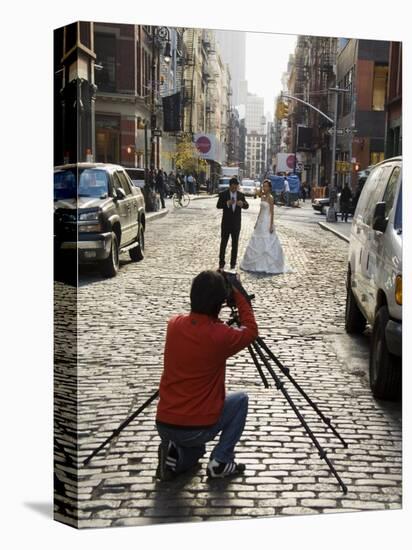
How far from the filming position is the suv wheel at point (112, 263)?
568 cm

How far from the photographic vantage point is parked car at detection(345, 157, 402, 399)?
6.03 meters

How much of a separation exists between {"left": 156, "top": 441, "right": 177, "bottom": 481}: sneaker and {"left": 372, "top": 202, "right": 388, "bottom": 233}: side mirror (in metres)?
2.24

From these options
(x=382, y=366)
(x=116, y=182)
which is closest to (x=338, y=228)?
(x=382, y=366)

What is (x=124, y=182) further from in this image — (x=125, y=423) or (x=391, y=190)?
(x=391, y=190)

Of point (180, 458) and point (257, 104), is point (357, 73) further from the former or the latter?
point (180, 458)

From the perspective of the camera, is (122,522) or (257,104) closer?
(122,522)

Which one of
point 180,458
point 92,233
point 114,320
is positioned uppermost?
point 92,233

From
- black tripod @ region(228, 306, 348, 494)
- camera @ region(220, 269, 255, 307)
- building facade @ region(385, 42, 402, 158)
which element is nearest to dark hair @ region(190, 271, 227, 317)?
camera @ region(220, 269, 255, 307)

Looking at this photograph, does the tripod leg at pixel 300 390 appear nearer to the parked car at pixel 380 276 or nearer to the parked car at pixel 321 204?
the parked car at pixel 380 276

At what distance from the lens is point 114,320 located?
5691 millimetres

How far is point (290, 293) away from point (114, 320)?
1.37 metres

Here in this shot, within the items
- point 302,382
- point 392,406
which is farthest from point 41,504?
point 392,406

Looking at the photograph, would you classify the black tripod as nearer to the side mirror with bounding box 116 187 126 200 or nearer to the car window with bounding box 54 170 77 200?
the side mirror with bounding box 116 187 126 200

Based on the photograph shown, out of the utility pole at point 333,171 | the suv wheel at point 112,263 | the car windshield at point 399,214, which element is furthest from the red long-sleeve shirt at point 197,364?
the car windshield at point 399,214
